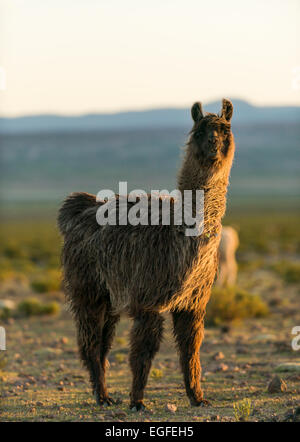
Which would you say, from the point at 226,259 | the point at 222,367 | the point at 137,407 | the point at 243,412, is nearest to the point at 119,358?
the point at 222,367

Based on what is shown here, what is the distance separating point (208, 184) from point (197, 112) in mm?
754

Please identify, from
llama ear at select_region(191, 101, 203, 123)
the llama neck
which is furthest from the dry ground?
llama ear at select_region(191, 101, 203, 123)

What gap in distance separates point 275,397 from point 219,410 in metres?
0.98

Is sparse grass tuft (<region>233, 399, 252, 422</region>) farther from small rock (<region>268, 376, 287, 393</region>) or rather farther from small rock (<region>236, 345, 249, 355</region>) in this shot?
small rock (<region>236, 345, 249, 355</region>)

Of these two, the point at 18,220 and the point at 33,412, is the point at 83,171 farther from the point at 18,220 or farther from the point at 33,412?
A: the point at 33,412

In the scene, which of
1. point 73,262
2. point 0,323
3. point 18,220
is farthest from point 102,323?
point 18,220

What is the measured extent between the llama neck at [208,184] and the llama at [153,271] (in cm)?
1

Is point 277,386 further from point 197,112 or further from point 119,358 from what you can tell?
point 197,112

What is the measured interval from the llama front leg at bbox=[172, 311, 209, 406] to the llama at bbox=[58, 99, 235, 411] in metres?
0.01

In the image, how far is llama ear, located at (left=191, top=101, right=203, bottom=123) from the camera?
653 cm

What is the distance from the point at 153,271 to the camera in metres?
6.57

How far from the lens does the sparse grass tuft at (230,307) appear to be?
42.4ft

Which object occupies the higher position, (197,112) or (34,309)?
(197,112)

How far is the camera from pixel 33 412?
280 inches
